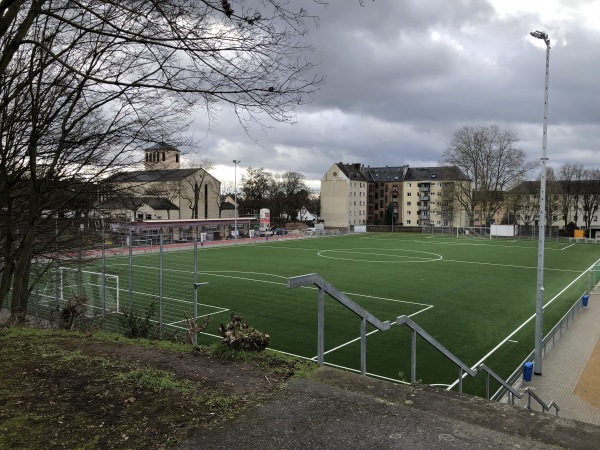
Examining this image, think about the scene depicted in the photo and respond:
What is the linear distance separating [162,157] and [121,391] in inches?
253

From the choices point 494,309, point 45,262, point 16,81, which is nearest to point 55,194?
point 16,81

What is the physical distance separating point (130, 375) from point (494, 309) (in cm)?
2210

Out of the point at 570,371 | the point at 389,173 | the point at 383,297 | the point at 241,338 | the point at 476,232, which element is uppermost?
the point at 389,173

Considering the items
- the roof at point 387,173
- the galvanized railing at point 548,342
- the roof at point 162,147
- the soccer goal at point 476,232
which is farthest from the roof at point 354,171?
the roof at point 162,147

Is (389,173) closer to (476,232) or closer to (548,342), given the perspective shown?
(476,232)

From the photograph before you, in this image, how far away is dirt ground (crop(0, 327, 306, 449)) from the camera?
3.78 meters

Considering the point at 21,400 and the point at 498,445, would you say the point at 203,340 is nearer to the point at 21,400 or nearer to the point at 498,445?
the point at 21,400

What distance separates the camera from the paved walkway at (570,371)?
12492 mm

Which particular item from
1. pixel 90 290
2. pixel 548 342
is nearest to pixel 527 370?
pixel 548 342

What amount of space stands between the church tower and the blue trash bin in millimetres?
11062

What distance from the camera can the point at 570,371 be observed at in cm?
1549

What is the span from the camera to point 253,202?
10219 centimetres

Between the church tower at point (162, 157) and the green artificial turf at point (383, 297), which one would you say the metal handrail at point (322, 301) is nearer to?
the church tower at point (162, 157)

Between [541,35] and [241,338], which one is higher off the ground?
[541,35]
